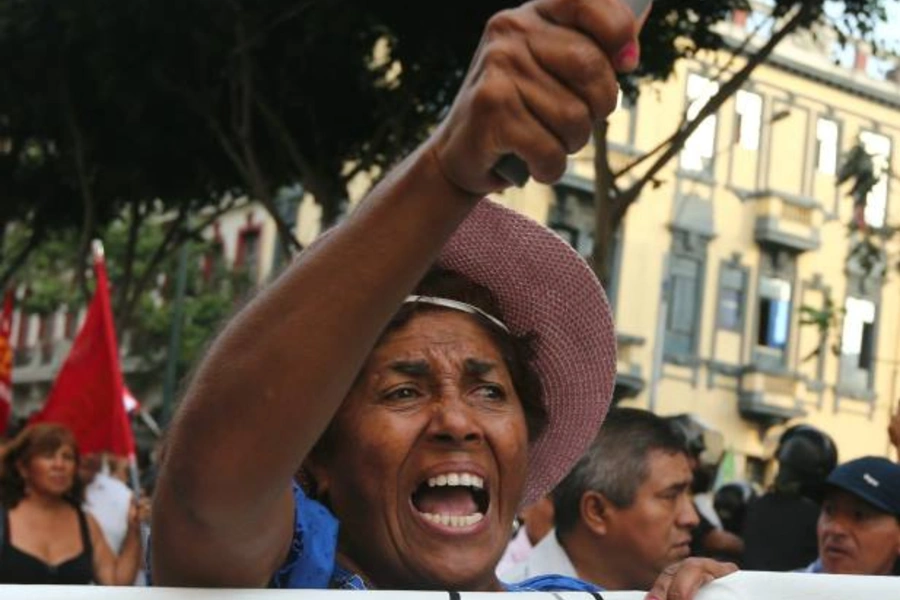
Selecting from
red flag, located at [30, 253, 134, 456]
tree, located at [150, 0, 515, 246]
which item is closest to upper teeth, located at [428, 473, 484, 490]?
red flag, located at [30, 253, 134, 456]

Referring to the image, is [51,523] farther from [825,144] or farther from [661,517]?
[825,144]

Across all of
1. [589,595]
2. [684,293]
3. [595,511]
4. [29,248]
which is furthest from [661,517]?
[684,293]

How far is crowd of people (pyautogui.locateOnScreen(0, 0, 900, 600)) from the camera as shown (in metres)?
1.42

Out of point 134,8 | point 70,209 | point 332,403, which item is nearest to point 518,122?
point 332,403

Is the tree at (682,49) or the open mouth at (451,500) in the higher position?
the tree at (682,49)

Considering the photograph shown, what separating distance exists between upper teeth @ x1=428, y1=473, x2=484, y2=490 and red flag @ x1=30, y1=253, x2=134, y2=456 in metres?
7.17

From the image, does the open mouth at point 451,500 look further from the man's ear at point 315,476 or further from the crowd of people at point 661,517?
the crowd of people at point 661,517

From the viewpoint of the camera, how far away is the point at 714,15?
12.9m

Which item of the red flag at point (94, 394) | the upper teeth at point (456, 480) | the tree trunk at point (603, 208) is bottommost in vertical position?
the upper teeth at point (456, 480)

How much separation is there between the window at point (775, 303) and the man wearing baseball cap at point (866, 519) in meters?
32.8

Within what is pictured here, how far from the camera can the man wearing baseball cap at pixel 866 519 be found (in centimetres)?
502

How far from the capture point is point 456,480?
2.07m

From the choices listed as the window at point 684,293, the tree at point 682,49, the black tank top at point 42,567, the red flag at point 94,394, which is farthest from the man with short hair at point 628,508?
the window at point 684,293

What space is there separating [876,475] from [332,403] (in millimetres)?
3686
